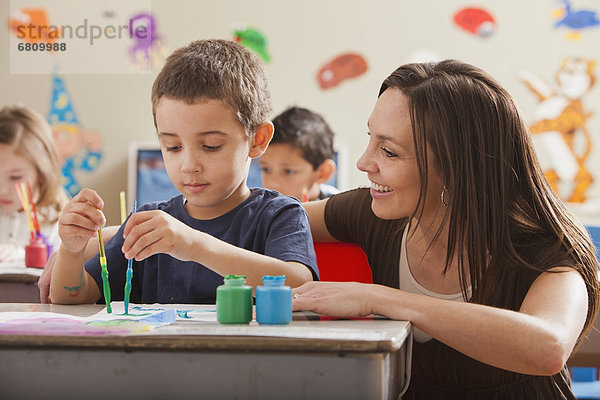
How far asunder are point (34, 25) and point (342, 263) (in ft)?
13.6

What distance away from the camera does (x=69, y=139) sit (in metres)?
5.08

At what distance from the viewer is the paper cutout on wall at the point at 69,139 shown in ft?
16.6

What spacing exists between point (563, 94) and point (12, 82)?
361cm

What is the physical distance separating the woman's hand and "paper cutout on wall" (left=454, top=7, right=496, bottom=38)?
4118 mm

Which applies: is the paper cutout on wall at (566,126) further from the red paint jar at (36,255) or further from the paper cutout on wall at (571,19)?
the red paint jar at (36,255)

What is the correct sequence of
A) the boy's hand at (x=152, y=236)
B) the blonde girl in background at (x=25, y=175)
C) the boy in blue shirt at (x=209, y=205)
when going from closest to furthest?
the boy's hand at (x=152, y=236), the boy in blue shirt at (x=209, y=205), the blonde girl in background at (x=25, y=175)

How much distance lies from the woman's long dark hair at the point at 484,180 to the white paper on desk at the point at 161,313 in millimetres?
449

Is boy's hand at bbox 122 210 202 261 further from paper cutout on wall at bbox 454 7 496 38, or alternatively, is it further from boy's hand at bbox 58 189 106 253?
paper cutout on wall at bbox 454 7 496 38

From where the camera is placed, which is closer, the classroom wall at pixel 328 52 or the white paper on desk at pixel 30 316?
the white paper on desk at pixel 30 316

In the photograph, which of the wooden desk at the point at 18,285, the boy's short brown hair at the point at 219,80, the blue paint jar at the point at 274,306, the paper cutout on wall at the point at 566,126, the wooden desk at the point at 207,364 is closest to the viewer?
the wooden desk at the point at 207,364

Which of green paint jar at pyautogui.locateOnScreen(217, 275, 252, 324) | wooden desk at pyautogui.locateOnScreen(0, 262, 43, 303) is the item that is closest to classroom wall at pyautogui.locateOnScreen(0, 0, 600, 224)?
wooden desk at pyautogui.locateOnScreen(0, 262, 43, 303)

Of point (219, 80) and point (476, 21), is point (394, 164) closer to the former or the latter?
point (219, 80)

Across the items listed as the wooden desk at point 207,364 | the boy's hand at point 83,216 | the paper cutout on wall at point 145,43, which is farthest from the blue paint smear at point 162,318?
the paper cutout on wall at point 145,43

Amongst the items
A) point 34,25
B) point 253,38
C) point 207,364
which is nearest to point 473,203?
point 207,364
